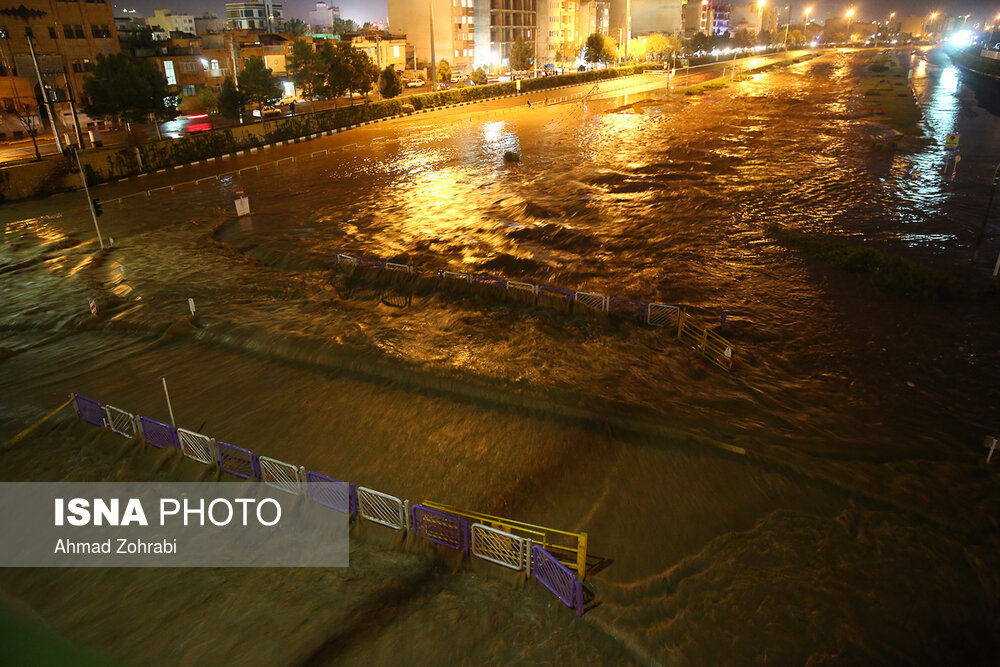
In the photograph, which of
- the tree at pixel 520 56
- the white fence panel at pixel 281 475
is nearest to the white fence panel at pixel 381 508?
the white fence panel at pixel 281 475

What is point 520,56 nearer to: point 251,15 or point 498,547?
point 251,15

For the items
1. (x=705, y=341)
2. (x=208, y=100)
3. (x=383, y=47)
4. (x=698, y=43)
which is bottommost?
(x=705, y=341)

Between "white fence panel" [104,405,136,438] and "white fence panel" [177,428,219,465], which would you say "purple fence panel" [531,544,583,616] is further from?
"white fence panel" [104,405,136,438]

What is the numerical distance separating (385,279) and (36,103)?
135 feet

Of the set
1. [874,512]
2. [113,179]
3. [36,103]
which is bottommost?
[874,512]

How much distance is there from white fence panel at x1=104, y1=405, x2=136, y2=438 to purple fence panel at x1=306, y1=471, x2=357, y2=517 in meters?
4.33

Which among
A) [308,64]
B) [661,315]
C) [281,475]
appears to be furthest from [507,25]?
[281,475]

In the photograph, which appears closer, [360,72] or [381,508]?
[381,508]

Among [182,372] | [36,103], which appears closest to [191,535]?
[182,372]

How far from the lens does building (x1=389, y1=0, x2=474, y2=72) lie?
278 feet

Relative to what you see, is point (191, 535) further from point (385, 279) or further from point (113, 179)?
point (113, 179)

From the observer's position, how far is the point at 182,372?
13.4 m

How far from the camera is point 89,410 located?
1123 centimetres

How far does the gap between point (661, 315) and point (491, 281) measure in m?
5.08
